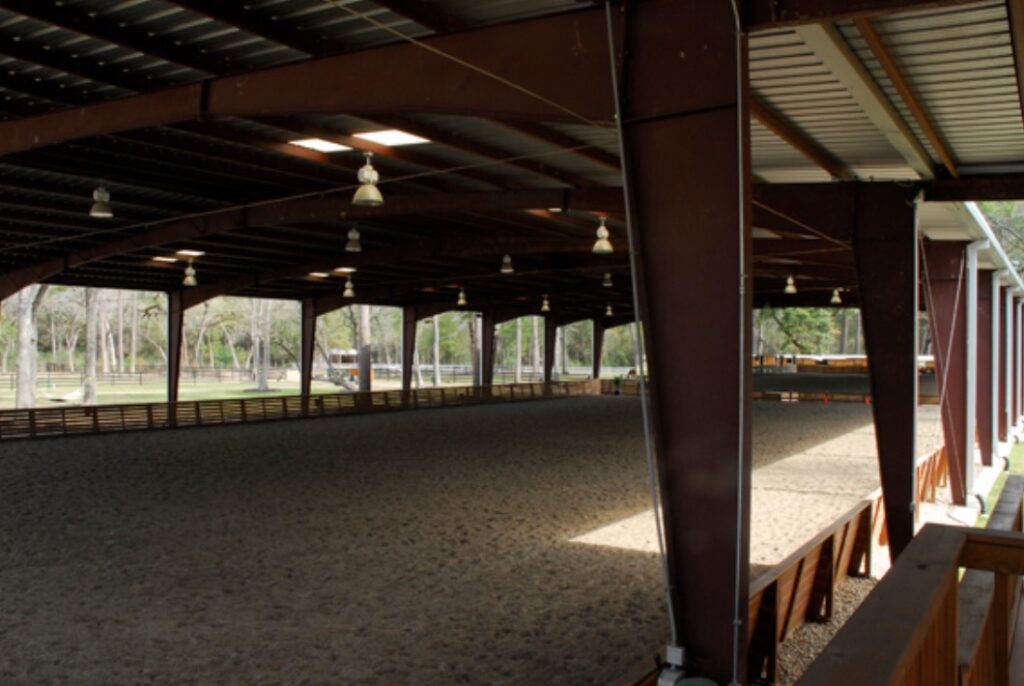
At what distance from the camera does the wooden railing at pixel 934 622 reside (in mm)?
1707

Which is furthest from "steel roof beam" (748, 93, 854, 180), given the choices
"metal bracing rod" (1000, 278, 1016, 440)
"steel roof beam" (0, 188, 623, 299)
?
"metal bracing rod" (1000, 278, 1016, 440)

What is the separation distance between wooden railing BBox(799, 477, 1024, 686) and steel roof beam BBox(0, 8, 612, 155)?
386cm

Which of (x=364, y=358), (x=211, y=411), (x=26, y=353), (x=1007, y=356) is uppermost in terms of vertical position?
(x=26, y=353)

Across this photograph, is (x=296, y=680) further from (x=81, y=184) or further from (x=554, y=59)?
(x=81, y=184)

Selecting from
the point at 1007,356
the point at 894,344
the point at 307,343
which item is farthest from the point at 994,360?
the point at 307,343

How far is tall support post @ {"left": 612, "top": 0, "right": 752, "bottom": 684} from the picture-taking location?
523 centimetres

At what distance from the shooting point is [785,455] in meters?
19.3

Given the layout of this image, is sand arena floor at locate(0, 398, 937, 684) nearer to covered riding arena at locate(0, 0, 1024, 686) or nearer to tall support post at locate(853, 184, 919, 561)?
covered riding arena at locate(0, 0, 1024, 686)

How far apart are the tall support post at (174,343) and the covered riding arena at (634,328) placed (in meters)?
8.45

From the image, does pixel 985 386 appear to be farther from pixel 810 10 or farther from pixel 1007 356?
pixel 810 10

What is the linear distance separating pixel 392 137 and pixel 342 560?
18.6 ft

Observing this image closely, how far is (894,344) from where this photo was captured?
404 inches

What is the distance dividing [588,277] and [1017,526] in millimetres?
26626

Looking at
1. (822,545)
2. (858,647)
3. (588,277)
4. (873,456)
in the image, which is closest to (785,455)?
(873,456)
